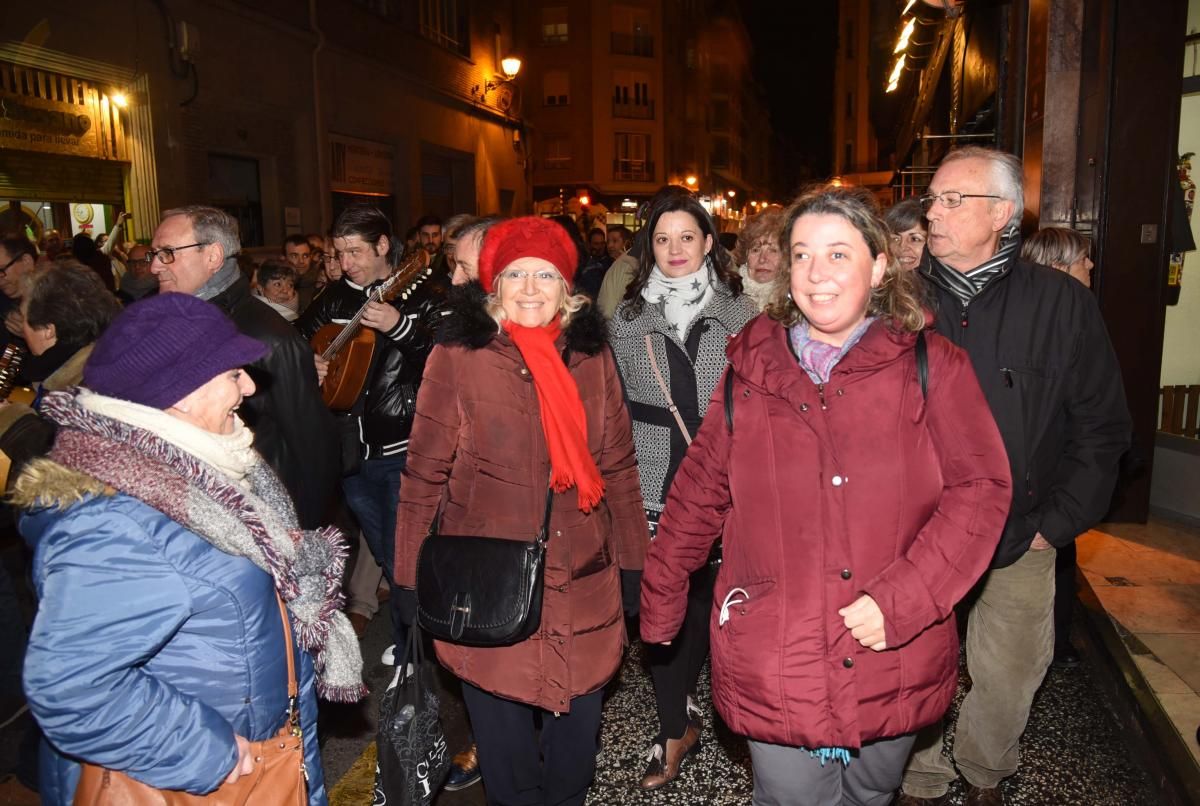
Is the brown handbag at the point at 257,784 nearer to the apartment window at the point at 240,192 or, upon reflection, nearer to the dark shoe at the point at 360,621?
the dark shoe at the point at 360,621

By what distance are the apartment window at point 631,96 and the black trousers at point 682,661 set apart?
136ft


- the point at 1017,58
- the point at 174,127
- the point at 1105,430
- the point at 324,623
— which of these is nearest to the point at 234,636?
the point at 324,623

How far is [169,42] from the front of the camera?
12.6 meters

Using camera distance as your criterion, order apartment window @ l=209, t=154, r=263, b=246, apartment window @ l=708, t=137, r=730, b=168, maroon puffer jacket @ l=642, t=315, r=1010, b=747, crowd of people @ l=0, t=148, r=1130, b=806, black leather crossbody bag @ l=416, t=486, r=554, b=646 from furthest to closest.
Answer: apartment window @ l=708, t=137, r=730, b=168 < apartment window @ l=209, t=154, r=263, b=246 < black leather crossbody bag @ l=416, t=486, r=554, b=646 < maroon puffer jacket @ l=642, t=315, r=1010, b=747 < crowd of people @ l=0, t=148, r=1130, b=806

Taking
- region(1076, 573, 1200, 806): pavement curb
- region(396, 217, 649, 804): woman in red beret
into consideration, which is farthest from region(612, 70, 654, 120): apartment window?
region(396, 217, 649, 804): woman in red beret

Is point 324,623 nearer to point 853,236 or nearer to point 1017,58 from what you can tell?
point 853,236

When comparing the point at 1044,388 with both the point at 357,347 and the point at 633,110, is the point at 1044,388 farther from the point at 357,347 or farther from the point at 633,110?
the point at 633,110

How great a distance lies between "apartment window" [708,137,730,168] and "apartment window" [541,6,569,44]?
76.2 ft

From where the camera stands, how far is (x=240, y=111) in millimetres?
14414

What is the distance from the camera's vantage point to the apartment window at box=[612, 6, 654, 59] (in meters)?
42.9

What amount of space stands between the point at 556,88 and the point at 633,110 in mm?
4529

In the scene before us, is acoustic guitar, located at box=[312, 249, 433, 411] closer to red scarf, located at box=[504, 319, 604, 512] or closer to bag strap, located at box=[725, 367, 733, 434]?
red scarf, located at box=[504, 319, 604, 512]

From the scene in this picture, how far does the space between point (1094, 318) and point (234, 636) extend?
9.80 ft

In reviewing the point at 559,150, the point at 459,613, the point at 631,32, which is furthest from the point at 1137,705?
the point at 631,32
